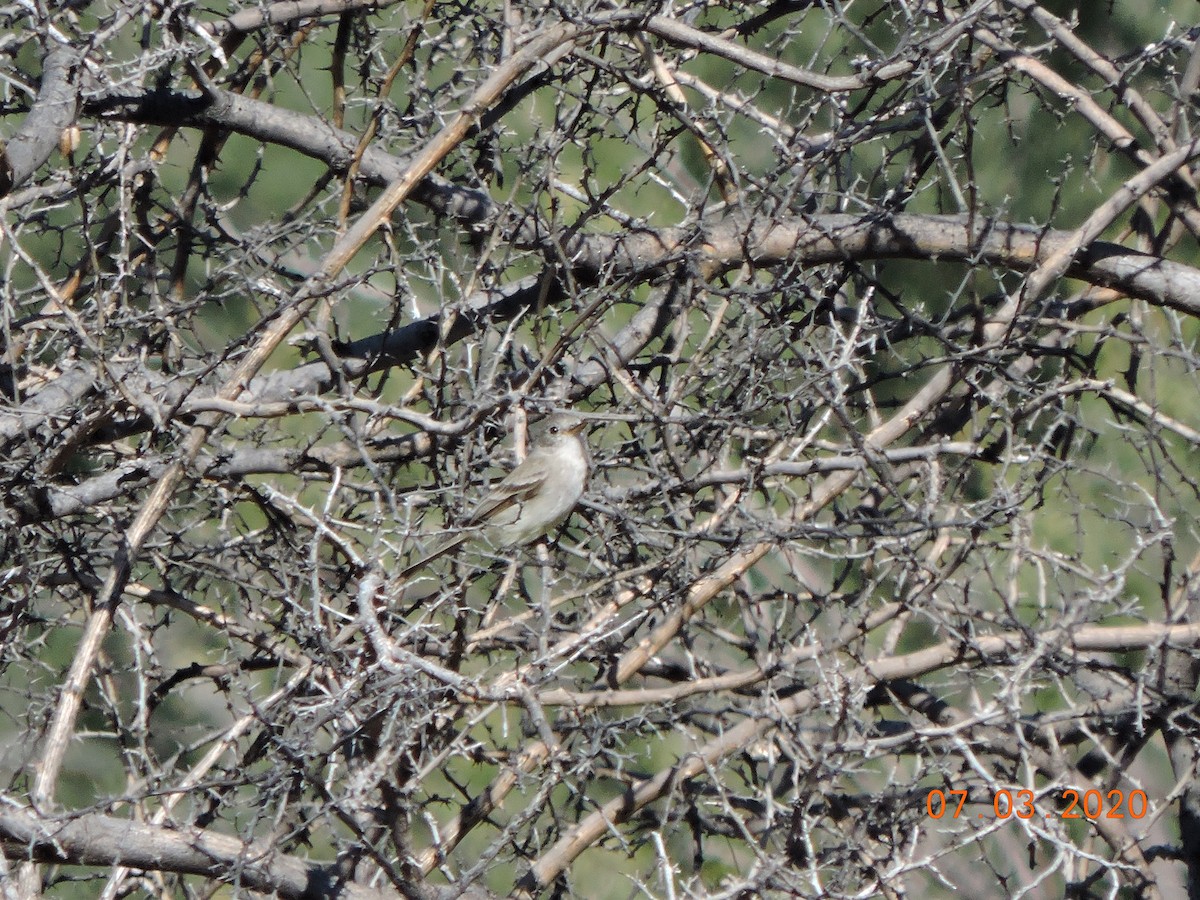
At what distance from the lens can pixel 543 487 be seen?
162 inches

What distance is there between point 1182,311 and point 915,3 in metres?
1.28

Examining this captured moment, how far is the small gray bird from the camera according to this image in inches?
155

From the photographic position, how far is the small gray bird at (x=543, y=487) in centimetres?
395

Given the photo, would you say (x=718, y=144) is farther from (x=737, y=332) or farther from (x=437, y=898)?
(x=437, y=898)
